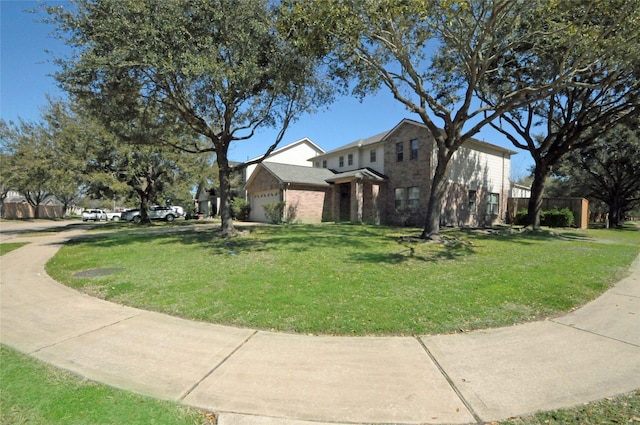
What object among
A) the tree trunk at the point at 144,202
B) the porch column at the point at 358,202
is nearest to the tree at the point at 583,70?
the porch column at the point at 358,202

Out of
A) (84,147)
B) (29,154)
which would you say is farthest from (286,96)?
(29,154)

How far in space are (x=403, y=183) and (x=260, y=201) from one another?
12320 mm

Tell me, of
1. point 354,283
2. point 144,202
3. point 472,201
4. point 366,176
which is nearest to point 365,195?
point 366,176

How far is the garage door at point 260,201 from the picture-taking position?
25.3 meters

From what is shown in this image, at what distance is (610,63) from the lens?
10336 mm

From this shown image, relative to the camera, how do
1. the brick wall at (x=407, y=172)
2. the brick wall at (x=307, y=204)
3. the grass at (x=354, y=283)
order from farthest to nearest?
the brick wall at (x=307, y=204) → the brick wall at (x=407, y=172) → the grass at (x=354, y=283)

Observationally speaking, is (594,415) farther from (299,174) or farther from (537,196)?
(299,174)

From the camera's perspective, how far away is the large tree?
9906 mm

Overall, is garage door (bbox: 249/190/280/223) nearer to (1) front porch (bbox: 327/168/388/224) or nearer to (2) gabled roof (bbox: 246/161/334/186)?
(2) gabled roof (bbox: 246/161/334/186)

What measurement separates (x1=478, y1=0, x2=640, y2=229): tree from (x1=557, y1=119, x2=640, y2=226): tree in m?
5.51

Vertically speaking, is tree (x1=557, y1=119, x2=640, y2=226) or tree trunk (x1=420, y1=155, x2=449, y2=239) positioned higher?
tree (x1=557, y1=119, x2=640, y2=226)

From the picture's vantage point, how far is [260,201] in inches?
1092

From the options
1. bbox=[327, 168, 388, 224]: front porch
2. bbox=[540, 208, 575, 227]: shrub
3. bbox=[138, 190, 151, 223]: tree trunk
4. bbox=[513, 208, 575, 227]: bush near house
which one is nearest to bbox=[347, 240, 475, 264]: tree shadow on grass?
bbox=[327, 168, 388, 224]: front porch

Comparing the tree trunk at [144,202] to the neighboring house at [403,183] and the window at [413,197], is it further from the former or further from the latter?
the window at [413,197]
